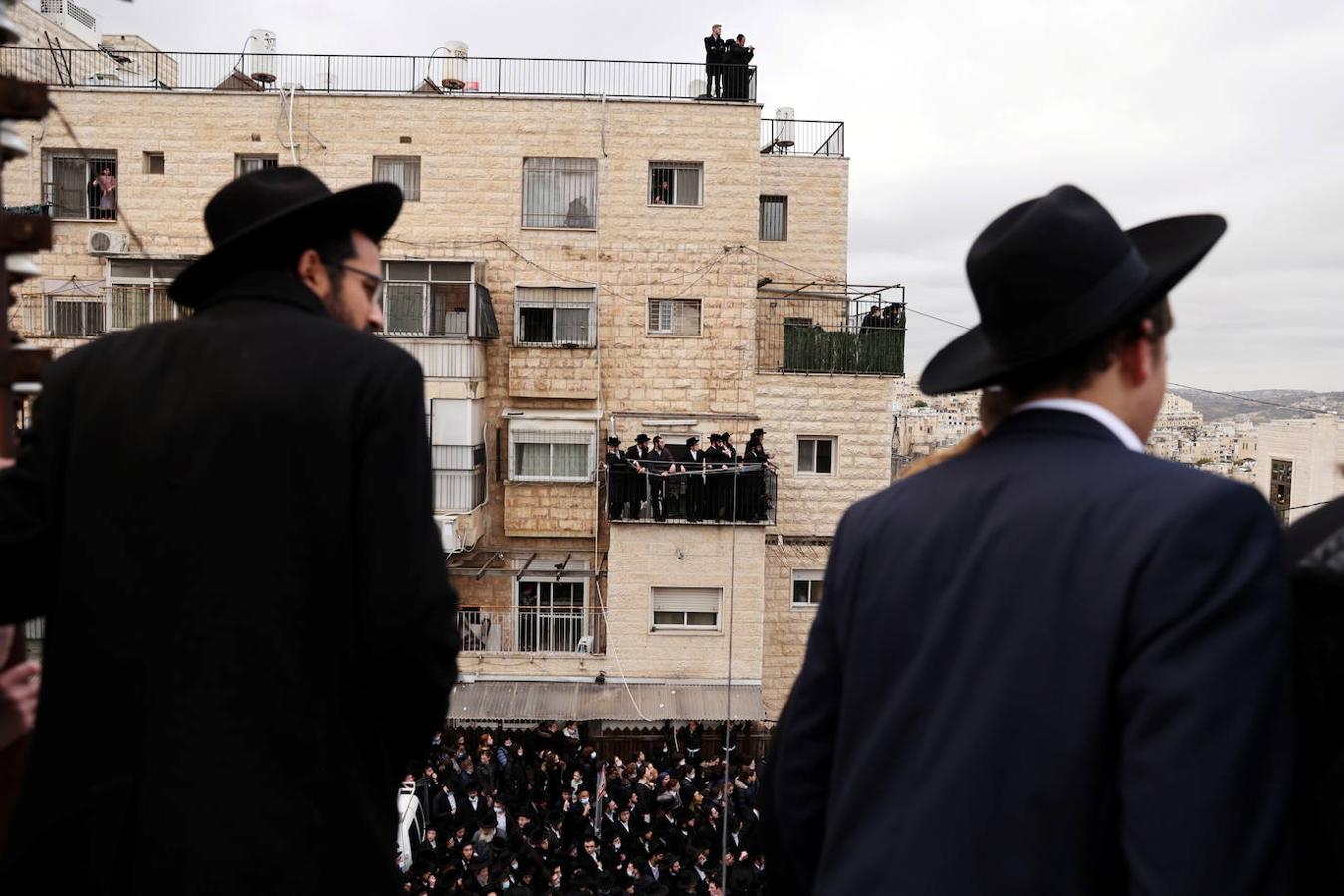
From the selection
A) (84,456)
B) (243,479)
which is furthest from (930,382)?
(84,456)

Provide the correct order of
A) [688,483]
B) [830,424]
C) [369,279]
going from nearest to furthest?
[369,279] → [688,483] → [830,424]

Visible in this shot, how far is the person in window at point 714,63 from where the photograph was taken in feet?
76.4

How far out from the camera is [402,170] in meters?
23.2

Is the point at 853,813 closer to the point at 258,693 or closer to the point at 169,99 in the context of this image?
the point at 258,693

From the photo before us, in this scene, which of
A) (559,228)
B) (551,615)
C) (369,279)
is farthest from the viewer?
(559,228)

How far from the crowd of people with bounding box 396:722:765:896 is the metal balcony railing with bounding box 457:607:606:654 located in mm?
3606

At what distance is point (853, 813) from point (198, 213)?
2397 cm

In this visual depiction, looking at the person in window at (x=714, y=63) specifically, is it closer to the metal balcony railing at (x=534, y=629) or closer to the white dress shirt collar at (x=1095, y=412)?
the metal balcony railing at (x=534, y=629)

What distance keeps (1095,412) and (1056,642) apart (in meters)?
0.43

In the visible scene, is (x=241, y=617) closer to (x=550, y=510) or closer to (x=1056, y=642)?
(x=1056, y=642)

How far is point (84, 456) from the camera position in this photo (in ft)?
6.54

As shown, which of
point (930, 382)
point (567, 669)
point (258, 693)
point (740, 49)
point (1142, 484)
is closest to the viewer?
point (1142, 484)

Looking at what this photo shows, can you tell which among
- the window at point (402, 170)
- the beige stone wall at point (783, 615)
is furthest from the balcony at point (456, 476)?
the beige stone wall at point (783, 615)

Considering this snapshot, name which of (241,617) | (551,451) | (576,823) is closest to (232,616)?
(241,617)
